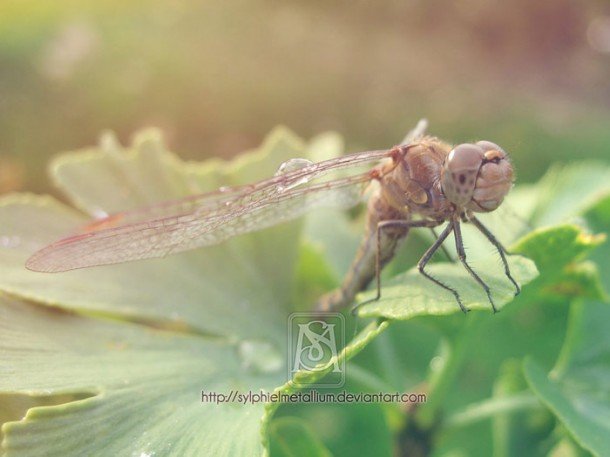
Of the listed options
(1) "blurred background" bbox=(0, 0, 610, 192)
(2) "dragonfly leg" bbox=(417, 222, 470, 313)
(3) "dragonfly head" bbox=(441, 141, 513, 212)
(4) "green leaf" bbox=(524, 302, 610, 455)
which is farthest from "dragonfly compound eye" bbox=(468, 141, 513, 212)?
(1) "blurred background" bbox=(0, 0, 610, 192)

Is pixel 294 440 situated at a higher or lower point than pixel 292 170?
lower

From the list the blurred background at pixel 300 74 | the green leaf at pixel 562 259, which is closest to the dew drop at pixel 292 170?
the green leaf at pixel 562 259

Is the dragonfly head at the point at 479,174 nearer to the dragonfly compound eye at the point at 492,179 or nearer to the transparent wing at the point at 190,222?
the dragonfly compound eye at the point at 492,179

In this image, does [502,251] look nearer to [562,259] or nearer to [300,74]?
[562,259]

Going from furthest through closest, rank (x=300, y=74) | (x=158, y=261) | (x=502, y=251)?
(x=300, y=74) → (x=158, y=261) → (x=502, y=251)

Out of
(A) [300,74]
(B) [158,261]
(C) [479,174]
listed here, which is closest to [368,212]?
(C) [479,174]

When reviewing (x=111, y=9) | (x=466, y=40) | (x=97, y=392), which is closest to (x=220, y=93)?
(x=111, y=9)

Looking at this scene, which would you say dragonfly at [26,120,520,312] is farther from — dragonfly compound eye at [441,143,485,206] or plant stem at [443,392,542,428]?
plant stem at [443,392,542,428]
